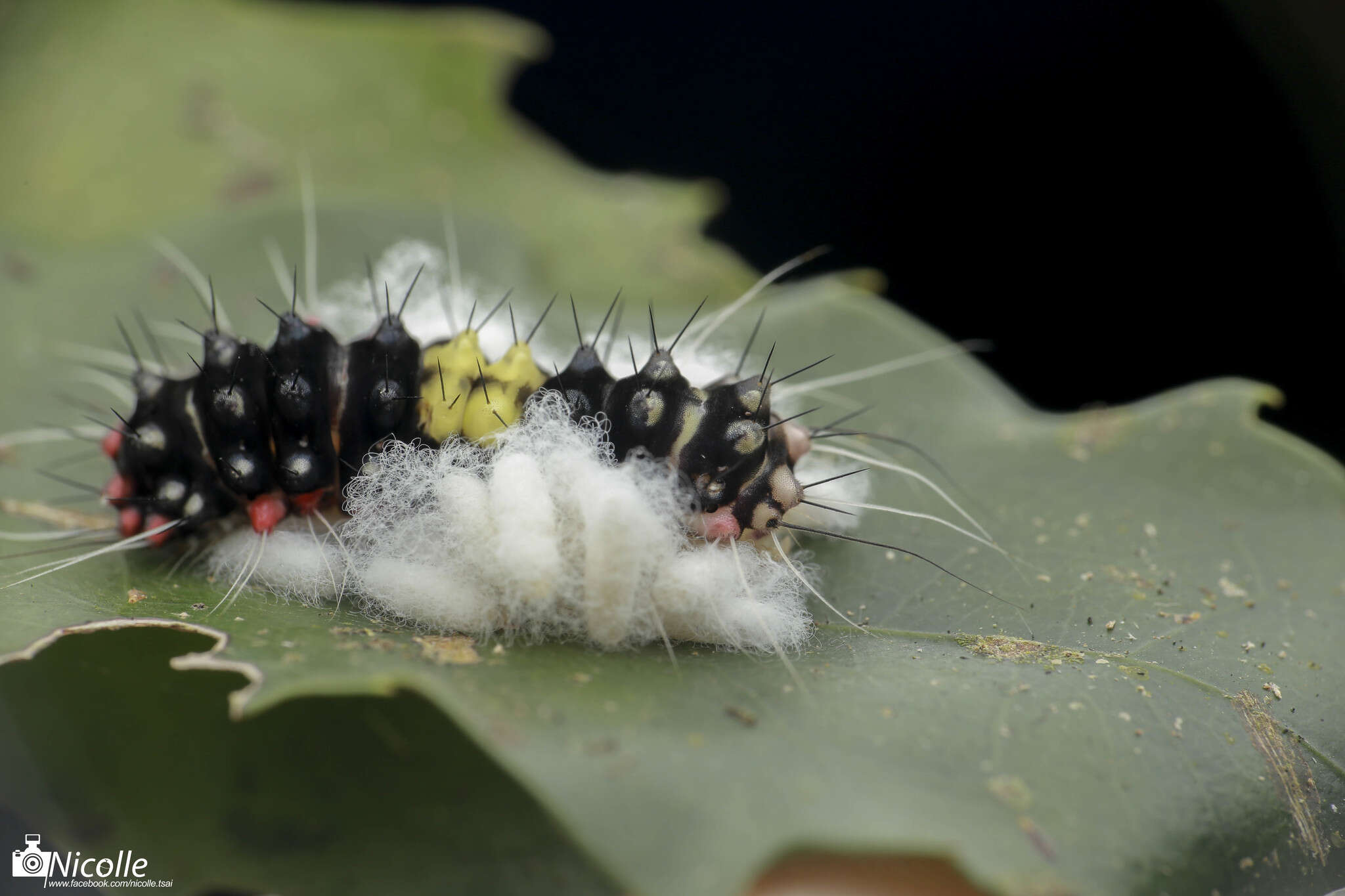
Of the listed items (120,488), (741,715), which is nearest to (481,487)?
(741,715)

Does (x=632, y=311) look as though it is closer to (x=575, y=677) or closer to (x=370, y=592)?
(x=370, y=592)

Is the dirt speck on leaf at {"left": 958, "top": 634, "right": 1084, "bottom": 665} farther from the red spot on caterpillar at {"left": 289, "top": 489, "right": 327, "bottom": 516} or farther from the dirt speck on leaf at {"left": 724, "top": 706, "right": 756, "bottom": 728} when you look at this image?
the red spot on caterpillar at {"left": 289, "top": 489, "right": 327, "bottom": 516}

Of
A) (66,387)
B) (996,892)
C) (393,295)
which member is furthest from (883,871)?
(66,387)

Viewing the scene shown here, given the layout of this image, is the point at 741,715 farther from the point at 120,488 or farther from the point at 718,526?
the point at 120,488

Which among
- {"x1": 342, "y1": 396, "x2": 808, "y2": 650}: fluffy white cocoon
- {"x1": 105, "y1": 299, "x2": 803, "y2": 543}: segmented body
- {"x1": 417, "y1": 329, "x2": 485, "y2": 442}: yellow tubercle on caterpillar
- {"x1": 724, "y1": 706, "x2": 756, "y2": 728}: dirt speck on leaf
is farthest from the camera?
{"x1": 417, "y1": 329, "x2": 485, "y2": 442}: yellow tubercle on caterpillar

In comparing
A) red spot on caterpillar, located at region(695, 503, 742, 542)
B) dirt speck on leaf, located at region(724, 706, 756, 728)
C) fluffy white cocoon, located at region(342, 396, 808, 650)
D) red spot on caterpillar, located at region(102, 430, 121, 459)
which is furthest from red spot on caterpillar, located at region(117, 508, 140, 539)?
dirt speck on leaf, located at region(724, 706, 756, 728)

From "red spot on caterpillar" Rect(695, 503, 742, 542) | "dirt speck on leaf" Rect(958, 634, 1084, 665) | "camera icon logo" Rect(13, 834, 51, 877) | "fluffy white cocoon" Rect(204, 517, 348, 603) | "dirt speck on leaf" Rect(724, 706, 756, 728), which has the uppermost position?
"red spot on caterpillar" Rect(695, 503, 742, 542)

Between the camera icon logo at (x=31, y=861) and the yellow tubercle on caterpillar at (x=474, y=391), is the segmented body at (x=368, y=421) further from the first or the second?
the camera icon logo at (x=31, y=861)
